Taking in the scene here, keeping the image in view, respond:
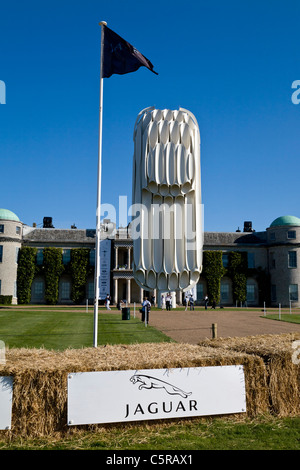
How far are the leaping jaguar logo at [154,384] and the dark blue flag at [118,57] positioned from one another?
6637 millimetres

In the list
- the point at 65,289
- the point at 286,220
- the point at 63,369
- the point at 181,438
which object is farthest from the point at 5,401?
the point at 286,220

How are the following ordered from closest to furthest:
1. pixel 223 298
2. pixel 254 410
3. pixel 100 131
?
pixel 254 410
pixel 100 131
pixel 223 298

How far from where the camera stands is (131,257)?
5709 centimetres

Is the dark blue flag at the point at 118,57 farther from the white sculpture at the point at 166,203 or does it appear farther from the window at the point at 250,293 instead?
the window at the point at 250,293

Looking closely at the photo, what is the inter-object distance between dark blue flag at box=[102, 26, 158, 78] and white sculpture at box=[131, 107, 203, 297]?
12.5 ft

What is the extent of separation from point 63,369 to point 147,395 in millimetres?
1361

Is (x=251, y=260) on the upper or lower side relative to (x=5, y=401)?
upper

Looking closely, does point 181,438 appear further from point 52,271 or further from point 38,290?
point 38,290

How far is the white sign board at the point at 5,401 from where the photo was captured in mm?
5992

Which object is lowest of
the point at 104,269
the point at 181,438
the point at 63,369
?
the point at 181,438

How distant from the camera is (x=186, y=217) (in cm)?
623

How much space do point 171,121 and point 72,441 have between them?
4928mm

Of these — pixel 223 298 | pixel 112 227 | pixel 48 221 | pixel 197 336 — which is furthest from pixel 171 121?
pixel 48 221

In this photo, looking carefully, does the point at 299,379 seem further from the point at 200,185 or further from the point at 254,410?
the point at 200,185
